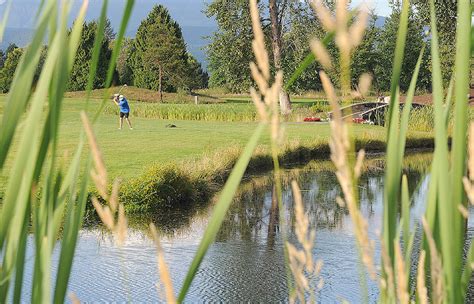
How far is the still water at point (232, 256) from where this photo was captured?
774 cm

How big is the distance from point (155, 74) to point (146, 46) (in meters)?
1.97

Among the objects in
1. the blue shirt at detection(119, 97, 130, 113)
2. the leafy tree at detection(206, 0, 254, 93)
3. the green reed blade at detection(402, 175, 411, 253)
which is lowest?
the green reed blade at detection(402, 175, 411, 253)

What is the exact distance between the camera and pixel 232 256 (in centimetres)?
934

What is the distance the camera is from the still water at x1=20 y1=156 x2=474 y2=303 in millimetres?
7738

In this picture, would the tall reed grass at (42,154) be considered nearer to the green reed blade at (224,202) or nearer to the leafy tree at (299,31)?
the green reed blade at (224,202)

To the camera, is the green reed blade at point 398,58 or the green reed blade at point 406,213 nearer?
the green reed blade at point 398,58

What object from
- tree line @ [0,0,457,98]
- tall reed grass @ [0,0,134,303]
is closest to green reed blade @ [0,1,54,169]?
tall reed grass @ [0,0,134,303]

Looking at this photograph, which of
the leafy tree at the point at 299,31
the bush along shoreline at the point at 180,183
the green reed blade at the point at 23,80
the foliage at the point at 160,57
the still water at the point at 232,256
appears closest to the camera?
the green reed blade at the point at 23,80

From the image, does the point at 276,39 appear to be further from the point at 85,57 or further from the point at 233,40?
the point at 85,57

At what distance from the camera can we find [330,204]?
12.7m

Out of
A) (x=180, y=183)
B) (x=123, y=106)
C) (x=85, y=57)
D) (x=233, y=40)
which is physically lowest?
(x=180, y=183)

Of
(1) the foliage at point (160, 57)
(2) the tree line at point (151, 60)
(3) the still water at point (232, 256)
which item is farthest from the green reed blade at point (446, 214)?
(1) the foliage at point (160, 57)

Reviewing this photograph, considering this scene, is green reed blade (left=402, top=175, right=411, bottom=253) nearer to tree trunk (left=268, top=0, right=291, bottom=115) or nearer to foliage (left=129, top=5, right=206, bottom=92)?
tree trunk (left=268, top=0, right=291, bottom=115)

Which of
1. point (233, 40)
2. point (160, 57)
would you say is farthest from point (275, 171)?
point (160, 57)
